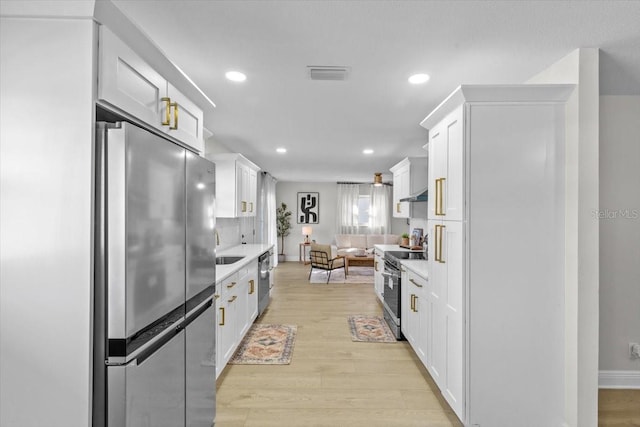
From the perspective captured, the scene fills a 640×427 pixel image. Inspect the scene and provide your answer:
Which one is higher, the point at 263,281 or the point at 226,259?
the point at 226,259

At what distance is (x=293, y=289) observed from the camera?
6.29 metres

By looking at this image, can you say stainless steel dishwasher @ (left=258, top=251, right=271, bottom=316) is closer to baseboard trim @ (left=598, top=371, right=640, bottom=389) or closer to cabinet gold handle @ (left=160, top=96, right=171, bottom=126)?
cabinet gold handle @ (left=160, top=96, right=171, bottom=126)

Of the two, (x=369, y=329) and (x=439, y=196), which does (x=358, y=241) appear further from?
(x=439, y=196)

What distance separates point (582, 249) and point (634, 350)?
4.34 ft

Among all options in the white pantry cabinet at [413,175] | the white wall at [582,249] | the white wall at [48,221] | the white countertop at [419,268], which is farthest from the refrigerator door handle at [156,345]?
the white pantry cabinet at [413,175]

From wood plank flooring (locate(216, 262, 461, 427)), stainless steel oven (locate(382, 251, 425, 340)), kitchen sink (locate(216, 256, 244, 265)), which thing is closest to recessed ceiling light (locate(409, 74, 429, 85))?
stainless steel oven (locate(382, 251, 425, 340))

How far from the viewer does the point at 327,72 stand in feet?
7.80

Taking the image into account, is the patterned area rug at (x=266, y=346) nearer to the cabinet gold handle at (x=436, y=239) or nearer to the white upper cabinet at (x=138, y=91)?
the cabinet gold handle at (x=436, y=239)

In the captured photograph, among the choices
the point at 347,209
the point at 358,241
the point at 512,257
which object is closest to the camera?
the point at 512,257

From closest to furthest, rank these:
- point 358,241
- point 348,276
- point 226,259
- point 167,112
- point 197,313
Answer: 1. point 167,112
2. point 197,313
3. point 226,259
4. point 348,276
5. point 358,241

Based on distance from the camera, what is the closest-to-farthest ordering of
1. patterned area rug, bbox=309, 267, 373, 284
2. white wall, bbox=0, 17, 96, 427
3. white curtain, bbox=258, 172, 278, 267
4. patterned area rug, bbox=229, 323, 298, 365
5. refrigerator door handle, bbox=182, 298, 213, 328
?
white wall, bbox=0, 17, 96, 427
refrigerator door handle, bbox=182, 298, 213, 328
patterned area rug, bbox=229, 323, 298, 365
patterned area rug, bbox=309, 267, 373, 284
white curtain, bbox=258, 172, 278, 267

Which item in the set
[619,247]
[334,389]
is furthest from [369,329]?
[619,247]

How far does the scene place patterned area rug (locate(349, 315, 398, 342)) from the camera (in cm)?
378

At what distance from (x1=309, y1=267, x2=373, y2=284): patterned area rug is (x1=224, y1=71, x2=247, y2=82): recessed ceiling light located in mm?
5148
